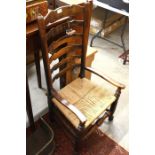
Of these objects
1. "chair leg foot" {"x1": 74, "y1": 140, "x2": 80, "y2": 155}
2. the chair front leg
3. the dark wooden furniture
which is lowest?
"chair leg foot" {"x1": 74, "y1": 140, "x2": 80, "y2": 155}

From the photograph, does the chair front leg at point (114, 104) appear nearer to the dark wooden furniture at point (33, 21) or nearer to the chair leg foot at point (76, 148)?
the chair leg foot at point (76, 148)

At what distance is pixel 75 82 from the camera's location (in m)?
1.59

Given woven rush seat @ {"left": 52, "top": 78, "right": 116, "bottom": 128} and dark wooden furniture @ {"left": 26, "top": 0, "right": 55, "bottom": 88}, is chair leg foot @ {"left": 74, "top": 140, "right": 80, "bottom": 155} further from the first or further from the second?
dark wooden furniture @ {"left": 26, "top": 0, "right": 55, "bottom": 88}

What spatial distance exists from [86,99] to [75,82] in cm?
20

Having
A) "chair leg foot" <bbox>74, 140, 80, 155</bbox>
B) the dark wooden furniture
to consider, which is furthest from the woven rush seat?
the dark wooden furniture

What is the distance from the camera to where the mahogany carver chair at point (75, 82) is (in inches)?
47.6

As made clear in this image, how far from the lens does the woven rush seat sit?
4.42ft

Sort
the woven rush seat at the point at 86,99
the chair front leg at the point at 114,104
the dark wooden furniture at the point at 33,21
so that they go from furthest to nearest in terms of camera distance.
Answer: the chair front leg at the point at 114,104 < the woven rush seat at the point at 86,99 < the dark wooden furniture at the point at 33,21

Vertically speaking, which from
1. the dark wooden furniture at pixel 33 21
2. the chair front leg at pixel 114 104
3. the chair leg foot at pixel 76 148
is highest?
the dark wooden furniture at pixel 33 21

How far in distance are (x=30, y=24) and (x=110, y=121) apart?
3.65ft

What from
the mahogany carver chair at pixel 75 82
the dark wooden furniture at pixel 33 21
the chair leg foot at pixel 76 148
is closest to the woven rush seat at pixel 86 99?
the mahogany carver chair at pixel 75 82

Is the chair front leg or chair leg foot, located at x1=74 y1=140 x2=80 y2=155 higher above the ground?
the chair front leg
